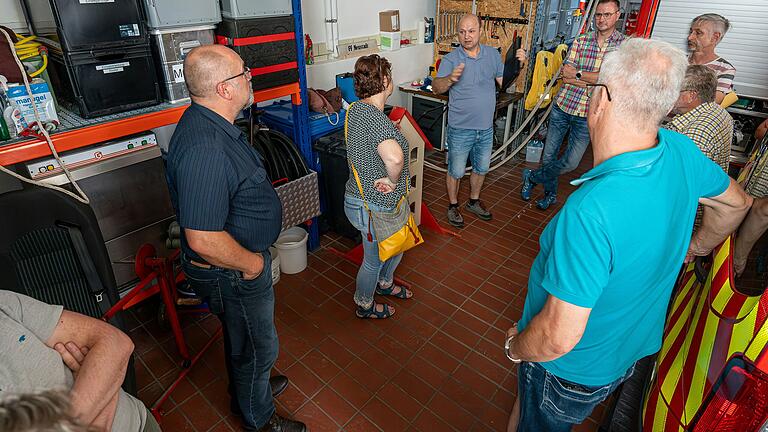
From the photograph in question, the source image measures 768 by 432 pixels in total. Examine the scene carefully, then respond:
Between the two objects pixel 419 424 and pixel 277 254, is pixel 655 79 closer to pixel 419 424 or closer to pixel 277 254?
pixel 419 424

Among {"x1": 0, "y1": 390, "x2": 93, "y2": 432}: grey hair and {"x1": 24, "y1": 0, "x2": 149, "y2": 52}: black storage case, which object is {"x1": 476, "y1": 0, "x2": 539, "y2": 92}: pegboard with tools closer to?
{"x1": 24, "y1": 0, "x2": 149, "y2": 52}: black storage case

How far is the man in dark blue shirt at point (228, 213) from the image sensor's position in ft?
5.21

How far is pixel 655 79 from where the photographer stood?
3.81 feet

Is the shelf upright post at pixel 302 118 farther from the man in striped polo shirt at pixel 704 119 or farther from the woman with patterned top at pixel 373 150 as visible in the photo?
the man in striped polo shirt at pixel 704 119

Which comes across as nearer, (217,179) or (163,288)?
(217,179)

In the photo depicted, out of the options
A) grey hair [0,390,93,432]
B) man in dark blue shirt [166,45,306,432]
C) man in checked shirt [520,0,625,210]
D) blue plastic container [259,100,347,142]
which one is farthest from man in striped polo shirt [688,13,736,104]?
grey hair [0,390,93,432]

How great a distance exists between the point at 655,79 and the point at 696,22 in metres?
3.28

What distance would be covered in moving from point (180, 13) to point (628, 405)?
10.6 ft

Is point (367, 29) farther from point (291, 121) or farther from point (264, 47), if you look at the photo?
point (264, 47)

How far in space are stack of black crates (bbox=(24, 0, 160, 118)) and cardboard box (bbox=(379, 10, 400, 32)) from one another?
332cm

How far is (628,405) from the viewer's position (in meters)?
2.29

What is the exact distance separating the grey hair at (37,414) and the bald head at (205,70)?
1232 millimetres

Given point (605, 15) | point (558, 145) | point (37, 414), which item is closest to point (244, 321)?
point (37, 414)

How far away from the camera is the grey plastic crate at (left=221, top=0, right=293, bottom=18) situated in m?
2.62
